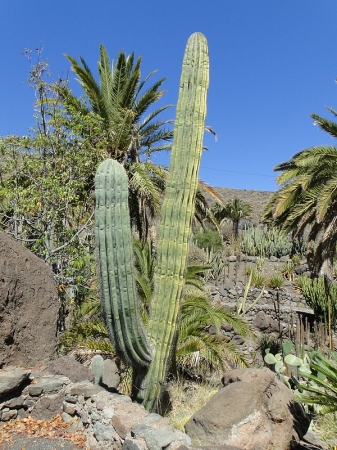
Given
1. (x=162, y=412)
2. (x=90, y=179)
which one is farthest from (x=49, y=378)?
(x=90, y=179)

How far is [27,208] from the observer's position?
7.18 metres

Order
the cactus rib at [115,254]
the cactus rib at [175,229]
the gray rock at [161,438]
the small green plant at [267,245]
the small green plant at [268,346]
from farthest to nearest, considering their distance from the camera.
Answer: the small green plant at [267,245] → the small green plant at [268,346] → the cactus rib at [175,229] → the cactus rib at [115,254] → the gray rock at [161,438]

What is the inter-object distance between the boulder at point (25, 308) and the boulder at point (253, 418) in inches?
76.6

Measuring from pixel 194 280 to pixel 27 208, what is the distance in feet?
12.1

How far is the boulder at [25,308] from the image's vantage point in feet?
15.5

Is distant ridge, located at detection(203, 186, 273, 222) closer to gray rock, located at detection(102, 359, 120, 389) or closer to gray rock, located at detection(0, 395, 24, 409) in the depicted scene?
gray rock, located at detection(102, 359, 120, 389)

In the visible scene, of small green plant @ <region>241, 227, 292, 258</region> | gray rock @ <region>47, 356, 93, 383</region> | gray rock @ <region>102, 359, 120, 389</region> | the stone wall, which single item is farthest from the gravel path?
small green plant @ <region>241, 227, 292, 258</region>

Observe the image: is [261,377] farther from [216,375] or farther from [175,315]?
[216,375]

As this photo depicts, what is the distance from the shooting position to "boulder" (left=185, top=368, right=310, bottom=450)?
13.3ft

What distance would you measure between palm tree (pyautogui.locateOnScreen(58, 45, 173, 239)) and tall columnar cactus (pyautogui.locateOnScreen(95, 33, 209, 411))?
6.60m

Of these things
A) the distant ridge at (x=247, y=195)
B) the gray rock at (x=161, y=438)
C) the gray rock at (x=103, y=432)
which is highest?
the distant ridge at (x=247, y=195)

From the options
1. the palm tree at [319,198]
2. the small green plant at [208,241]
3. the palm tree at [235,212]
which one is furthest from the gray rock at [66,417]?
the palm tree at [235,212]

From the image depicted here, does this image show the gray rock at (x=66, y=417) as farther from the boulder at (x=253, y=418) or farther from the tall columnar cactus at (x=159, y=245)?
the boulder at (x=253, y=418)

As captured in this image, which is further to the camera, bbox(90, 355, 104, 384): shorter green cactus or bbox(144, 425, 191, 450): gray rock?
bbox(90, 355, 104, 384): shorter green cactus
